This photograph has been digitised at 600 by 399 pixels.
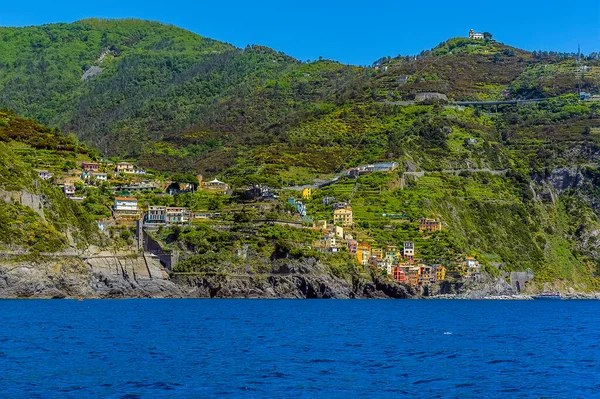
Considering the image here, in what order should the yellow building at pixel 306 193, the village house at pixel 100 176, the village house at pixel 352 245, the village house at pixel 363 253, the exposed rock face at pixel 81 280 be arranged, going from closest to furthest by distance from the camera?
the exposed rock face at pixel 81 280 → the village house at pixel 363 253 → the village house at pixel 352 245 → the village house at pixel 100 176 → the yellow building at pixel 306 193

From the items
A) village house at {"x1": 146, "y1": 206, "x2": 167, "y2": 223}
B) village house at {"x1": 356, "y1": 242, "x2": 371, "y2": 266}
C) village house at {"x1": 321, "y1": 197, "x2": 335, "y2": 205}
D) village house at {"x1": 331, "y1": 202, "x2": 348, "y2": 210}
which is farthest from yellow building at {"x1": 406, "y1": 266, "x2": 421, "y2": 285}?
village house at {"x1": 146, "y1": 206, "x2": 167, "y2": 223}

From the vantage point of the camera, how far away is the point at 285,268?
4205 inches

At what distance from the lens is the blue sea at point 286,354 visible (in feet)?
123

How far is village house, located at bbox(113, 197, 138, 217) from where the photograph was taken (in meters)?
116

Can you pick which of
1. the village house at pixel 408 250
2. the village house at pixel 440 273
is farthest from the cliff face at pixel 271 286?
the village house at pixel 440 273

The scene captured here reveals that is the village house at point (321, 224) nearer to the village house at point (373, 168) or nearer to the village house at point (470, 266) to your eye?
the village house at point (470, 266)

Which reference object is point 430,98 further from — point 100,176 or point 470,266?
point 100,176

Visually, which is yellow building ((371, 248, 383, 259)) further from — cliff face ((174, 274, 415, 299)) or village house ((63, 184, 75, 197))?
village house ((63, 184, 75, 197))

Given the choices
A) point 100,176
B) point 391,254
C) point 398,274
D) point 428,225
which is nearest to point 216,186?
point 100,176

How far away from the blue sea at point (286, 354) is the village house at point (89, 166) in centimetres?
4719

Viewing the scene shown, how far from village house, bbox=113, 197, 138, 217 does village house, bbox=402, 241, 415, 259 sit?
33.4 meters

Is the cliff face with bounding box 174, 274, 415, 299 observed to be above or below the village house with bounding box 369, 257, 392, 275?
below

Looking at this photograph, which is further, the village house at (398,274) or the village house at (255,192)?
the village house at (255,192)

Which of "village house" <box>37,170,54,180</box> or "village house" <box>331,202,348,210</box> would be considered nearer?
"village house" <box>37,170,54,180</box>
